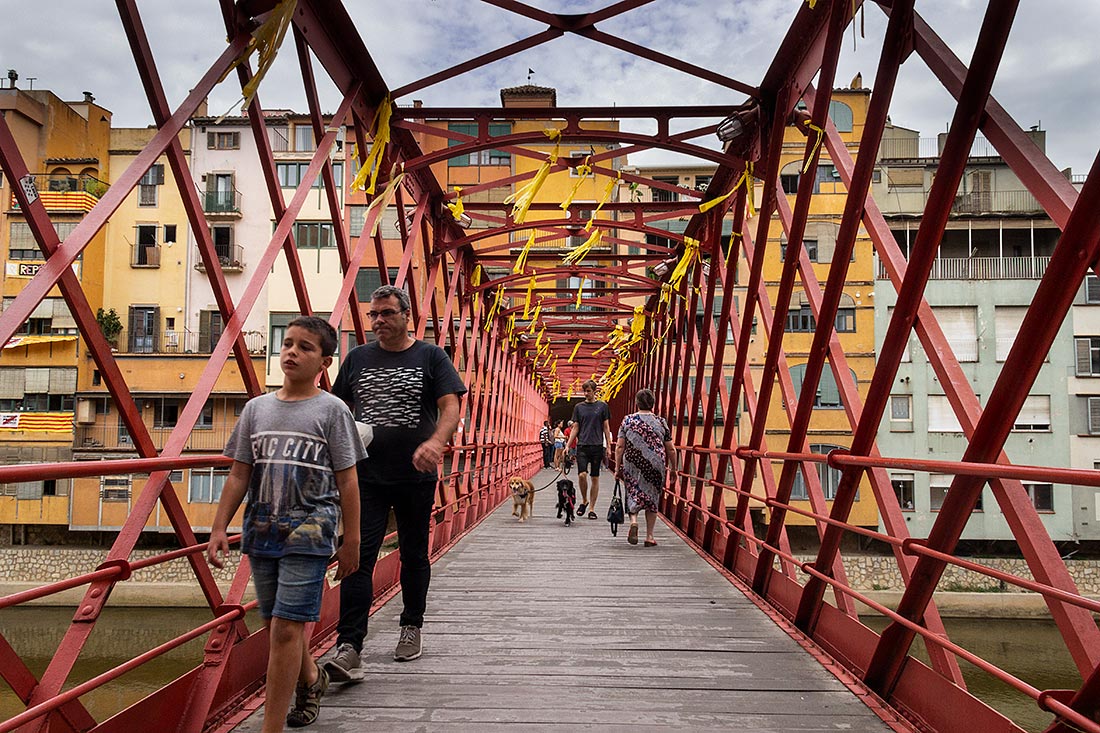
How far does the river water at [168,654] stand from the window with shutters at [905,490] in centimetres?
456

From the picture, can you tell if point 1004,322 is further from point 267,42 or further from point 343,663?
point 343,663

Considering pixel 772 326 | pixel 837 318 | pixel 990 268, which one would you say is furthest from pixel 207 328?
pixel 772 326

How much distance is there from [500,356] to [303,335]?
A: 1333 centimetres

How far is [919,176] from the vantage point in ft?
105

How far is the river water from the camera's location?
18.5 metres

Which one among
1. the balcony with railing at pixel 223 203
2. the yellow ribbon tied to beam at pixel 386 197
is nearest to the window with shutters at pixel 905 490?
the balcony with railing at pixel 223 203

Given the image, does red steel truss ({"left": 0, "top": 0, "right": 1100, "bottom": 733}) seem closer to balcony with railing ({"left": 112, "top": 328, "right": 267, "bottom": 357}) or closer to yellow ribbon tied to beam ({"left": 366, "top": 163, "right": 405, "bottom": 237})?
yellow ribbon tied to beam ({"left": 366, "top": 163, "right": 405, "bottom": 237})

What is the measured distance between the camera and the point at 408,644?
4.09m

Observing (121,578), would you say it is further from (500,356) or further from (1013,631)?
(1013,631)

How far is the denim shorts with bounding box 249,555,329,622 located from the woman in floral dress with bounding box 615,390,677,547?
19.0 ft

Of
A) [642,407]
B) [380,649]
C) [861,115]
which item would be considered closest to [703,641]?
[380,649]

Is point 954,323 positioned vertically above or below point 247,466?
above

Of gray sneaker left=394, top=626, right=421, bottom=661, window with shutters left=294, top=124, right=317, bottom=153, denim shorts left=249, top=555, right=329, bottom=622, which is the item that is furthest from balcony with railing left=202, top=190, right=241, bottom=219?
denim shorts left=249, top=555, right=329, bottom=622

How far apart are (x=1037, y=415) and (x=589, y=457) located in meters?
21.9
